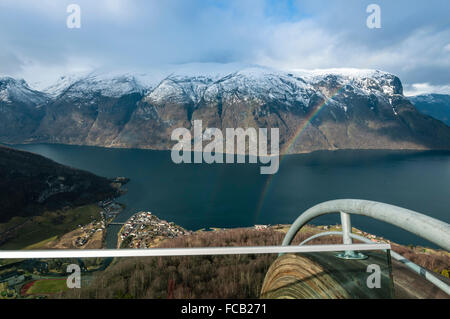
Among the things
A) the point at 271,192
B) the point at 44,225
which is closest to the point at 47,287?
the point at 44,225

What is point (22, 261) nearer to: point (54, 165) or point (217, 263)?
point (217, 263)

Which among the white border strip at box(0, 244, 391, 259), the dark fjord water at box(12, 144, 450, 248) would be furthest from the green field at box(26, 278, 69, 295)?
the dark fjord water at box(12, 144, 450, 248)

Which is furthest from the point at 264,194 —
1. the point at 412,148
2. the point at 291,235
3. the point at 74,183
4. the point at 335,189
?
the point at 412,148

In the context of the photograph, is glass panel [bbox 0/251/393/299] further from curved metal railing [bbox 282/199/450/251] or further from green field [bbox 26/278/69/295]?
curved metal railing [bbox 282/199/450/251]

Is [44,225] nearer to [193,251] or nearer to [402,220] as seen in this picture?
[193,251]

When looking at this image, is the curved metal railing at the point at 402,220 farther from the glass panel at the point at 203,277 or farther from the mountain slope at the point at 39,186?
the mountain slope at the point at 39,186
